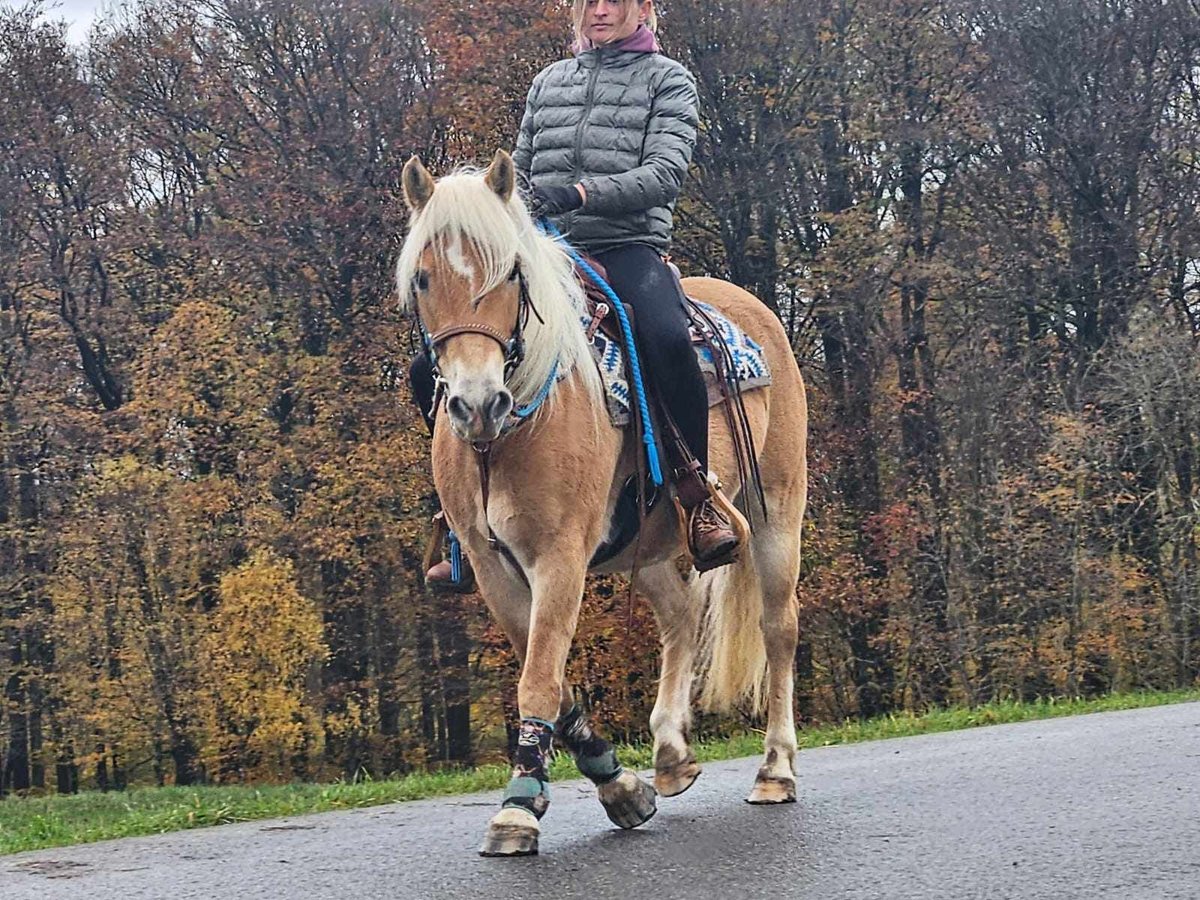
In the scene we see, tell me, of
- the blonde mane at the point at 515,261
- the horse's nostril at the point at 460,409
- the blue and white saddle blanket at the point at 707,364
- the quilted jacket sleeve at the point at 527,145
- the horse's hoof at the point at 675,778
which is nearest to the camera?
the horse's nostril at the point at 460,409

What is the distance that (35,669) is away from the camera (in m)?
30.5

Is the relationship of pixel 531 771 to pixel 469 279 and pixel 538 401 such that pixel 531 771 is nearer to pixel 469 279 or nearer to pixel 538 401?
pixel 538 401

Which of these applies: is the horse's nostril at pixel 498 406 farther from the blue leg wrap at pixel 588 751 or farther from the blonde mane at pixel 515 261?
the blue leg wrap at pixel 588 751

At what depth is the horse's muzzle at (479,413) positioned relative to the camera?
5.41 metres

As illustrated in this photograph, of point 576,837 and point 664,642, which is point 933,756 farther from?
point 576,837

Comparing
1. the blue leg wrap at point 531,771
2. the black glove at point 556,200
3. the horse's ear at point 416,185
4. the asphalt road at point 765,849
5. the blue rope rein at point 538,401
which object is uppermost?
the black glove at point 556,200

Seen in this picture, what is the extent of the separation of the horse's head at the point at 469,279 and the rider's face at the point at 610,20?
1.47 meters

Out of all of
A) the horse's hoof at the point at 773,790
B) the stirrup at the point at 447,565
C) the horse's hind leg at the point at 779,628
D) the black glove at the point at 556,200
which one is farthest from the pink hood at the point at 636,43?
the horse's hoof at the point at 773,790

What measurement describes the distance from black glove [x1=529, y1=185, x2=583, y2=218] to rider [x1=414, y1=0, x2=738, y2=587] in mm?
10

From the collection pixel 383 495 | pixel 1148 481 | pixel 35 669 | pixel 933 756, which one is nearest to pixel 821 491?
pixel 1148 481

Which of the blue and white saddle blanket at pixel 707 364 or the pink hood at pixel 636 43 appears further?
the pink hood at pixel 636 43

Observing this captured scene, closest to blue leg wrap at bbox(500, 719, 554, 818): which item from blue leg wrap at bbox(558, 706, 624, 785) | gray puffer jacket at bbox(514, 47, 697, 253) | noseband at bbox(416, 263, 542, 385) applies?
blue leg wrap at bbox(558, 706, 624, 785)

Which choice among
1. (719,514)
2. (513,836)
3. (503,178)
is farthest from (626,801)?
(503,178)

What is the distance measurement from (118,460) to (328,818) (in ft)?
76.9
